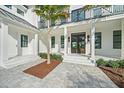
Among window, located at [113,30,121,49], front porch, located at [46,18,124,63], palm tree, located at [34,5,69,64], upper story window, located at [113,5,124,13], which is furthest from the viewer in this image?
window, located at [113,30,121,49]

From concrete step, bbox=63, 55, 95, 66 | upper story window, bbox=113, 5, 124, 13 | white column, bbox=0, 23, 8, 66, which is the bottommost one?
concrete step, bbox=63, 55, 95, 66

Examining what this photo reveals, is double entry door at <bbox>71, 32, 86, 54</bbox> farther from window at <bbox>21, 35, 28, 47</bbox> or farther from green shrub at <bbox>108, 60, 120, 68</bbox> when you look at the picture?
green shrub at <bbox>108, 60, 120, 68</bbox>

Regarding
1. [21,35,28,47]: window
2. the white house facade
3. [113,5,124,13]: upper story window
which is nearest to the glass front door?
the white house facade

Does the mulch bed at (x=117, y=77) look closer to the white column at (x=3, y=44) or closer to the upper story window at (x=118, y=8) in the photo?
the upper story window at (x=118, y=8)

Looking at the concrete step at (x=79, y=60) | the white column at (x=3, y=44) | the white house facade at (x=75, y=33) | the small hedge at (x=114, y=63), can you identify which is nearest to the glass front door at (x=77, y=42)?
the white house facade at (x=75, y=33)

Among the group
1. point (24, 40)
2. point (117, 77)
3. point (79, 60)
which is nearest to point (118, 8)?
point (79, 60)

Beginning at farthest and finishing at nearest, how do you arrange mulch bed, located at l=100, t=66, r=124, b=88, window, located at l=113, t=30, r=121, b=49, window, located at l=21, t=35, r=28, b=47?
window, located at l=21, t=35, r=28, b=47, window, located at l=113, t=30, r=121, b=49, mulch bed, located at l=100, t=66, r=124, b=88

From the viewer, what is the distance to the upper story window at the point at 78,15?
1330 centimetres

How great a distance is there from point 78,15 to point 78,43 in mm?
3353

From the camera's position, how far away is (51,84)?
5.33 metres

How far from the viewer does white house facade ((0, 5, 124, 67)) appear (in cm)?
987

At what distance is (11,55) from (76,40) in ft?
24.8

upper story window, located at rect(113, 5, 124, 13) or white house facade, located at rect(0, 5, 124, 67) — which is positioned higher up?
upper story window, located at rect(113, 5, 124, 13)
